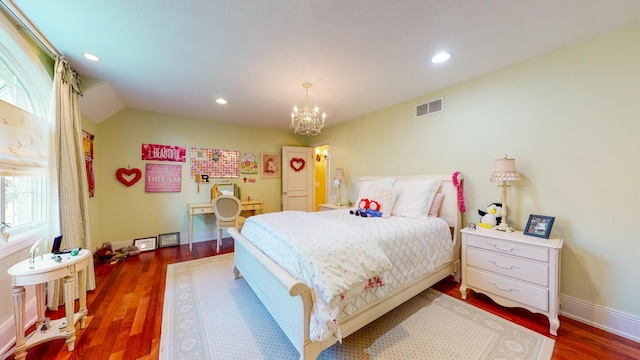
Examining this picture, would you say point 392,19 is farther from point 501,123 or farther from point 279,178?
point 279,178

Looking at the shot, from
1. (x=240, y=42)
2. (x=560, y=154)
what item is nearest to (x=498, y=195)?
(x=560, y=154)

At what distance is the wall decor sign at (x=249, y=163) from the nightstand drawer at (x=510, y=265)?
4.12m

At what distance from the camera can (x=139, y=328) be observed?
5.85 feet

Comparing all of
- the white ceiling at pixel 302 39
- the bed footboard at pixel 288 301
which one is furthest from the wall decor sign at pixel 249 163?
the bed footboard at pixel 288 301

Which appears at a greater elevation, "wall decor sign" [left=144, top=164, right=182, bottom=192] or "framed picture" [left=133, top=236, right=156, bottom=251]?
"wall decor sign" [left=144, top=164, right=182, bottom=192]

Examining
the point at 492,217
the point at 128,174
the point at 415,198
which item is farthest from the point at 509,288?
the point at 128,174

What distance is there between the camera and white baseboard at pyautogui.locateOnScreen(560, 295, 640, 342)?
1684 millimetres

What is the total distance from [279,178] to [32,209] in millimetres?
3618

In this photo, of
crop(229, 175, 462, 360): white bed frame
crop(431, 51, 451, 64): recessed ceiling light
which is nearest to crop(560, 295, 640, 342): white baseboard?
crop(229, 175, 462, 360): white bed frame

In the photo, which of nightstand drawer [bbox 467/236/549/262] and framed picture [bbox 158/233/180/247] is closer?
nightstand drawer [bbox 467/236/549/262]

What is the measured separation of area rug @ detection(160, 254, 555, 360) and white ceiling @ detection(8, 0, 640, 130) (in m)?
2.42

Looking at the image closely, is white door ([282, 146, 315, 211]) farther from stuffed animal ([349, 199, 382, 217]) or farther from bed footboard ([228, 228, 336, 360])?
bed footboard ([228, 228, 336, 360])

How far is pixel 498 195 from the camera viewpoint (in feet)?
7.83

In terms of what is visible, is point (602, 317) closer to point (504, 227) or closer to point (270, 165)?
point (504, 227)
